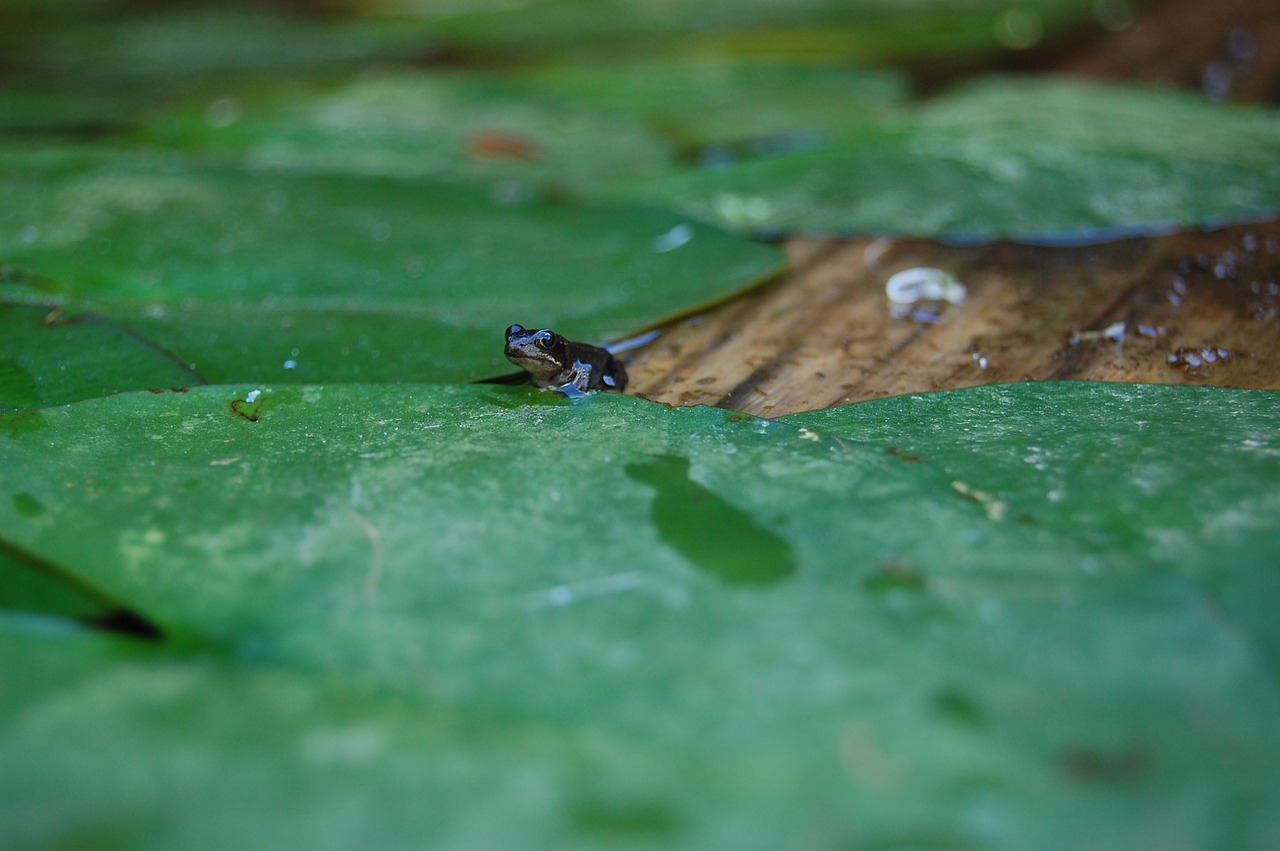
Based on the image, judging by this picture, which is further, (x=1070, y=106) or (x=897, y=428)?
(x=1070, y=106)

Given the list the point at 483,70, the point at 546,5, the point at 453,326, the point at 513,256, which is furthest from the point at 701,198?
the point at 546,5

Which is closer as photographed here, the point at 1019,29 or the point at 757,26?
the point at 1019,29

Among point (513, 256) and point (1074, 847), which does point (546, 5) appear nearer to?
point (513, 256)

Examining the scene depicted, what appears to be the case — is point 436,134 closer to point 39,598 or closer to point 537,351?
point 537,351

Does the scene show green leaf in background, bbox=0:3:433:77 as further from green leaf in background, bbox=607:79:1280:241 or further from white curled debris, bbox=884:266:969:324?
white curled debris, bbox=884:266:969:324

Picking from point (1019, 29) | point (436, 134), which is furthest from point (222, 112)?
point (1019, 29)
